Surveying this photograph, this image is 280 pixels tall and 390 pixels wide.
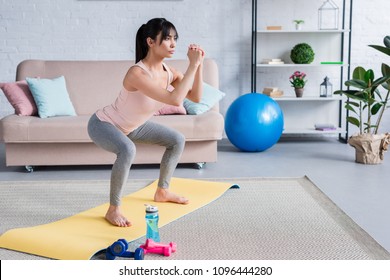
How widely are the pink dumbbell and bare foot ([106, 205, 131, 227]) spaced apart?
40 centimetres

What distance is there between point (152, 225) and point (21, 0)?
4.00 m

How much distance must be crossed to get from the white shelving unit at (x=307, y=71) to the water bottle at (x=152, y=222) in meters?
3.54

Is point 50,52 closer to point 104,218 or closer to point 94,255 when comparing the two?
point 104,218

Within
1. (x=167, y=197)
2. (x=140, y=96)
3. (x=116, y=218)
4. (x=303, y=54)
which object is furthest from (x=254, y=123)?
(x=116, y=218)

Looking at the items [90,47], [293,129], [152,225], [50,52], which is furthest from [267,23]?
[152,225]

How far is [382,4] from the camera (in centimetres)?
627

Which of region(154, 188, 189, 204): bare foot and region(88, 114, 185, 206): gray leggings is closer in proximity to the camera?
region(88, 114, 185, 206): gray leggings

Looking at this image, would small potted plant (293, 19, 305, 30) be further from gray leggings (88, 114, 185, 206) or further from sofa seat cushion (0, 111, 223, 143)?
gray leggings (88, 114, 185, 206)

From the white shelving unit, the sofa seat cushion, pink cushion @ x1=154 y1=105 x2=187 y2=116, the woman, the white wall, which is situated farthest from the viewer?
the white shelving unit

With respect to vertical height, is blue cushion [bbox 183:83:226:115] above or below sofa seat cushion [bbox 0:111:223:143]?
above

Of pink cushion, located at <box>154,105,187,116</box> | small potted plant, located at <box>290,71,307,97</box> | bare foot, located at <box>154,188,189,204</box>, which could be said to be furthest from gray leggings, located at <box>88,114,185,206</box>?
small potted plant, located at <box>290,71,307,97</box>

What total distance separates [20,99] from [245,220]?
237 centimetres

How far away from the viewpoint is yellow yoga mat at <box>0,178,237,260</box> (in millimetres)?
2803

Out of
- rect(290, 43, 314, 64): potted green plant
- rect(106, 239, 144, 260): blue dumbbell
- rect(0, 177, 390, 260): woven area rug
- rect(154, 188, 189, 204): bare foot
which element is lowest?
rect(0, 177, 390, 260): woven area rug
